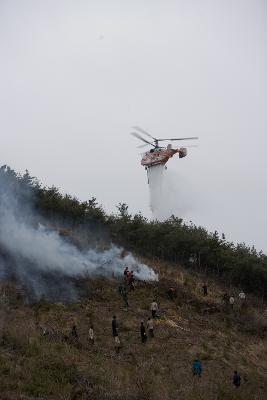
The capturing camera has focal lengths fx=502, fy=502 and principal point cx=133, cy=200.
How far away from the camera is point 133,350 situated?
1083 inches

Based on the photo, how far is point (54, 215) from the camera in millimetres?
57844

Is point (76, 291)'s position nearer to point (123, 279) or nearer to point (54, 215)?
point (123, 279)

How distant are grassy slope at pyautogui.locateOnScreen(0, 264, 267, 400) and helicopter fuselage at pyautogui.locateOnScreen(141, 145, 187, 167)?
18.4 meters


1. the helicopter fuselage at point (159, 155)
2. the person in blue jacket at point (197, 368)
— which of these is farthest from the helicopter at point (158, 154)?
the person in blue jacket at point (197, 368)

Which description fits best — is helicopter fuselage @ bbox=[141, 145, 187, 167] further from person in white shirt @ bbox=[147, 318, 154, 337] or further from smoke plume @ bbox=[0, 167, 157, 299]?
person in white shirt @ bbox=[147, 318, 154, 337]

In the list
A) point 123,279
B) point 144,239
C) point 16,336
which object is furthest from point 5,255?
point 144,239

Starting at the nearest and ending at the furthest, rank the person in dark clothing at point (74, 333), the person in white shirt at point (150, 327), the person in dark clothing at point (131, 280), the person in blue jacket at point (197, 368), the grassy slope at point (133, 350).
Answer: the grassy slope at point (133, 350) → the person in blue jacket at point (197, 368) → the person in dark clothing at point (74, 333) → the person in white shirt at point (150, 327) → the person in dark clothing at point (131, 280)

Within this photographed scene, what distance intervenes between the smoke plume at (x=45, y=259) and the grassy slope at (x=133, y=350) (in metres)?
1.93

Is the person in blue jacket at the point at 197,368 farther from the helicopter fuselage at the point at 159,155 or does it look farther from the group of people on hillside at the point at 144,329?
the helicopter fuselage at the point at 159,155

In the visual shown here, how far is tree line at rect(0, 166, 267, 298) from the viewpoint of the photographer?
5238 cm

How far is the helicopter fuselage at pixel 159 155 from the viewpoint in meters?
55.6

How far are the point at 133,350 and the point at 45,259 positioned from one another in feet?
40.9

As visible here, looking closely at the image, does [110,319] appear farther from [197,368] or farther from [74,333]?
[197,368]

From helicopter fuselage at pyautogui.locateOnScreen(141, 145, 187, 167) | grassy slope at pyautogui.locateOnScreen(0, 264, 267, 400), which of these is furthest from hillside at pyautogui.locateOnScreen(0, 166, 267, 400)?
helicopter fuselage at pyautogui.locateOnScreen(141, 145, 187, 167)
